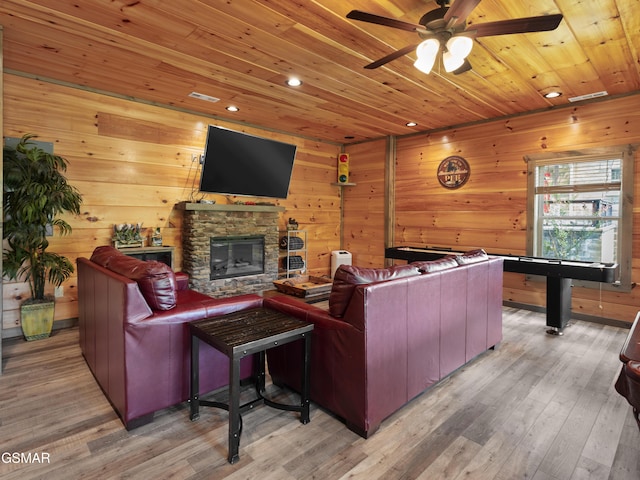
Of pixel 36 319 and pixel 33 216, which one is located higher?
pixel 33 216

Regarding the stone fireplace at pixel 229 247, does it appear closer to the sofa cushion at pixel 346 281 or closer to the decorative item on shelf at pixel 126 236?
the decorative item on shelf at pixel 126 236

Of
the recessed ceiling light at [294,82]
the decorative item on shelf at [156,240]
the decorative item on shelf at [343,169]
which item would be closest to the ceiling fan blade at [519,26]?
the recessed ceiling light at [294,82]

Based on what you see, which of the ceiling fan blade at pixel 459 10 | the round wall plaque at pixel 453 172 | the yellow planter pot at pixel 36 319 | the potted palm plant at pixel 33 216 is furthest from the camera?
the round wall plaque at pixel 453 172

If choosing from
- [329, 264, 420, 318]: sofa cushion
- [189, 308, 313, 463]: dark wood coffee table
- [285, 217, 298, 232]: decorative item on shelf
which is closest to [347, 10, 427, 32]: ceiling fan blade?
[329, 264, 420, 318]: sofa cushion

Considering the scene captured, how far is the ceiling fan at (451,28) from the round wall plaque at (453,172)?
120 inches

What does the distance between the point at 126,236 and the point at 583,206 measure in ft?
17.8

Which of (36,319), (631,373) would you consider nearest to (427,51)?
(631,373)

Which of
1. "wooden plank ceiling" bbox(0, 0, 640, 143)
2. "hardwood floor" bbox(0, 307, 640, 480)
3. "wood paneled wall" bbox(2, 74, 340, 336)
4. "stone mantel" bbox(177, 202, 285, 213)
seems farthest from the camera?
"stone mantel" bbox(177, 202, 285, 213)

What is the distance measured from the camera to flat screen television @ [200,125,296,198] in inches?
178

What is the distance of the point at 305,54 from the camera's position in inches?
120

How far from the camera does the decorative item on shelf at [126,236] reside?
4.01m

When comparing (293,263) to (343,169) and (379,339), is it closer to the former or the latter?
(343,169)

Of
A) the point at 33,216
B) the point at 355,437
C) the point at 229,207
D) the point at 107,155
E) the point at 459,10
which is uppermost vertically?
the point at 459,10

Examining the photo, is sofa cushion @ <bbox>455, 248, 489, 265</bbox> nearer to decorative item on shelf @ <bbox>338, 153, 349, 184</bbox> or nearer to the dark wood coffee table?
the dark wood coffee table
